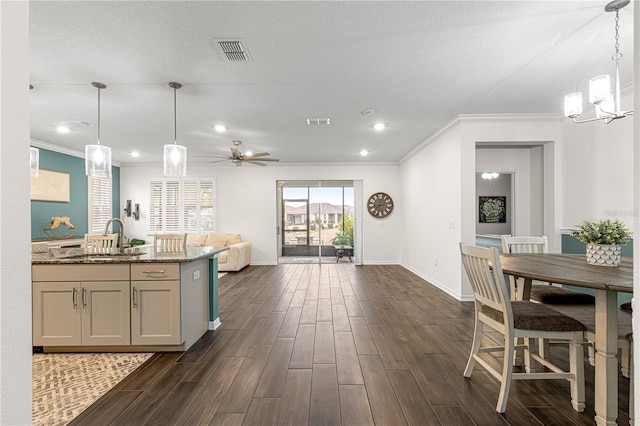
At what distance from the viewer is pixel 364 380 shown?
2303mm

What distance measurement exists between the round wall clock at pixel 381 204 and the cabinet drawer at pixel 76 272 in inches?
232

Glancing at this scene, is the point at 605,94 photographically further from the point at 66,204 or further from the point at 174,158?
the point at 66,204

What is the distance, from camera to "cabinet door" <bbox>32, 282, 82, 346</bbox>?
109 inches

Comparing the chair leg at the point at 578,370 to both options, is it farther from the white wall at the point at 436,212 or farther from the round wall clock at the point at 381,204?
the round wall clock at the point at 381,204

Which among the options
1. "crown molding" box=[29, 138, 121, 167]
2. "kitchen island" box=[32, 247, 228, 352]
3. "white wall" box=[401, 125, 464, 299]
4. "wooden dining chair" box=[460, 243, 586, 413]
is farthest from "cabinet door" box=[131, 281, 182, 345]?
"crown molding" box=[29, 138, 121, 167]

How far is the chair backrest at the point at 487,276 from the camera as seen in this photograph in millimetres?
1897

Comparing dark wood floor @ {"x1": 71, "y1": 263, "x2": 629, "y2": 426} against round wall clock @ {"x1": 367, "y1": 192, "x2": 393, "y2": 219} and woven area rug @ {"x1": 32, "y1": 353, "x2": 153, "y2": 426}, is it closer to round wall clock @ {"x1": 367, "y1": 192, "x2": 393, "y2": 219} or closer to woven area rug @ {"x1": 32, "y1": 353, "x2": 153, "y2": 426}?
woven area rug @ {"x1": 32, "y1": 353, "x2": 153, "y2": 426}

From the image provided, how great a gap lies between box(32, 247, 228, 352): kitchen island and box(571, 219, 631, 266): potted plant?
3.21 m

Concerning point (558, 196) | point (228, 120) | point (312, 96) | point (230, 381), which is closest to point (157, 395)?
point (230, 381)

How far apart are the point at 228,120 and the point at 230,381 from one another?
3.46m

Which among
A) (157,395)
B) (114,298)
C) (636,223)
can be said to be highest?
(636,223)

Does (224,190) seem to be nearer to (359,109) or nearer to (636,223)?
(359,109)

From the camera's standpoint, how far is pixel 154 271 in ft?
9.02

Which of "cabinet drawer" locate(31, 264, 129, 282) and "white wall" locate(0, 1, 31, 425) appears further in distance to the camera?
"cabinet drawer" locate(31, 264, 129, 282)
